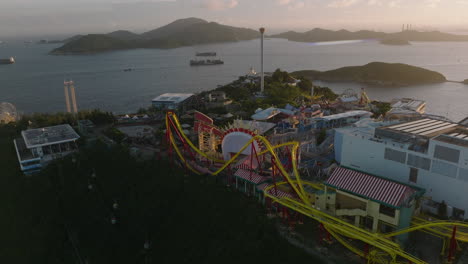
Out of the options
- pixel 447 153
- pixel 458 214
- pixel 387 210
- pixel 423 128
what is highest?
pixel 423 128

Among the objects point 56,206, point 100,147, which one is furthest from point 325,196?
point 100,147

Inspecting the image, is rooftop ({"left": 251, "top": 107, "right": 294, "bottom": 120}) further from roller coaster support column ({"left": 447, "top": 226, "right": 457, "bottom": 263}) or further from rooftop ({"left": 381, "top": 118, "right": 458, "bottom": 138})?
roller coaster support column ({"left": 447, "top": 226, "right": 457, "bottom": 263})

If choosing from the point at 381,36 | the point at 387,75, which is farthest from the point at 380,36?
the point at 387,75

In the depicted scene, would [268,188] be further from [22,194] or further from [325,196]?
[22,194]

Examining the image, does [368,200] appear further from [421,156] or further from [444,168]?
[444,168]

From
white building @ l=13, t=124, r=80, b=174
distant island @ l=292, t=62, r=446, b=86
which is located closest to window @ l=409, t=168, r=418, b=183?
white building @ l=13, t=124, r=80, b=174

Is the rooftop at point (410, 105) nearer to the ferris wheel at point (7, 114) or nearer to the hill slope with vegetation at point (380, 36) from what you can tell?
the ferris wheel at point (7, 114)
